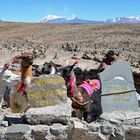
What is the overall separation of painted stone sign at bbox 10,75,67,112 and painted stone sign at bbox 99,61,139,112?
2.00 feet

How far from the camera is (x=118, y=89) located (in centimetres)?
651

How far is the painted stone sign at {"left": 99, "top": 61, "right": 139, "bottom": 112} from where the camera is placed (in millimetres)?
6398

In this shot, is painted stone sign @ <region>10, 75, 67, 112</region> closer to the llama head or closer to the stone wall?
the stone wall

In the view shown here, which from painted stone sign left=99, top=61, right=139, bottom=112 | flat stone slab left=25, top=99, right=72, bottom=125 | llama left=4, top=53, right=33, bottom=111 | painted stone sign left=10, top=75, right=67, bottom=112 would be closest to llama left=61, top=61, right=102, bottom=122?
painted stone sign left=99, top=61, right=139, bottom=112

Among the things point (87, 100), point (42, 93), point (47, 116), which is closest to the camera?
point (47, 116)

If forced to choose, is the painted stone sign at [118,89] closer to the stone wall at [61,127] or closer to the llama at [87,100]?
the llama at [87,100]

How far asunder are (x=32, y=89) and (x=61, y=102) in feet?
1.50

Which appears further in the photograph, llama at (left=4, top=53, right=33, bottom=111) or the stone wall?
llama at (left=4, top=53, right=33, bottom=111)

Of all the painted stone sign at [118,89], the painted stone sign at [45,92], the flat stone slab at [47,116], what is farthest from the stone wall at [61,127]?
the painted stone sign at [118,89]

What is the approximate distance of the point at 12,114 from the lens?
6.56 m

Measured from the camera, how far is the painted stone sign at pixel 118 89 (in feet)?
21.0

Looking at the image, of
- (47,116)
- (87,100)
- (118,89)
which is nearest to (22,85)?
(47,116)

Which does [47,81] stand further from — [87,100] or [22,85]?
[87,100]

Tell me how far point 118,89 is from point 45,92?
109 centimetres
